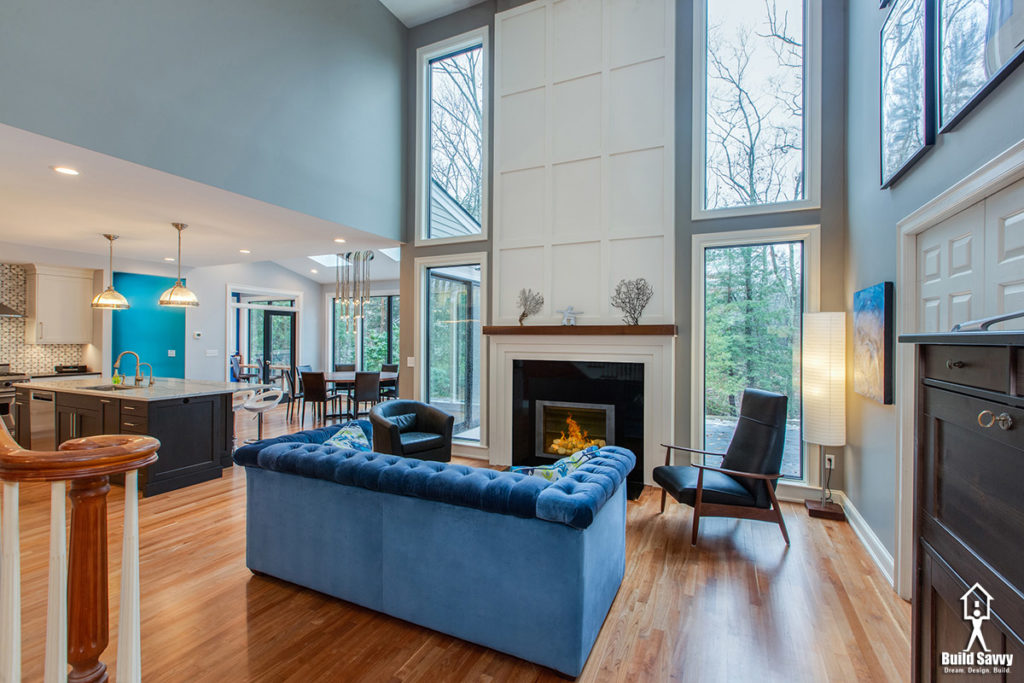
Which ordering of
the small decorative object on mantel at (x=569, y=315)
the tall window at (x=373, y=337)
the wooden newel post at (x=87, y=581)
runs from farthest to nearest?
the tall window at (x=373, y=337) → the small decorative object on mantel at (x=569, y=315) → the wooden newel post at (x=87, y=581)

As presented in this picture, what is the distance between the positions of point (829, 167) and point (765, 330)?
142cm

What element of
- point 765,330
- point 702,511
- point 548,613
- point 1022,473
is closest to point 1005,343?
point 1022,473

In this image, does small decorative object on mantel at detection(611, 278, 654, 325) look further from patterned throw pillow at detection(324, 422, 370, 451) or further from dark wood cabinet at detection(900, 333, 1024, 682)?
dark wood cabinet at detection(900, 333, 1024, 682)

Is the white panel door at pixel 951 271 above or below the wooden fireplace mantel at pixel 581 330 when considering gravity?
above

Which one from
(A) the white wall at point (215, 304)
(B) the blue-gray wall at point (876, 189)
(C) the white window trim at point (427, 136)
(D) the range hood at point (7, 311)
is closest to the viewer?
(B) the blue-gray wall at point (876, 189)

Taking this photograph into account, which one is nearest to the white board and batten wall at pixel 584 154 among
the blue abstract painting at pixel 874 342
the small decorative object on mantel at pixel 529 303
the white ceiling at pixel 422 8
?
the small decorative object on mantel at pixel 529 303

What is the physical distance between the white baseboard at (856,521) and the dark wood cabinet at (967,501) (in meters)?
1.81

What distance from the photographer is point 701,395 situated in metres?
4.35

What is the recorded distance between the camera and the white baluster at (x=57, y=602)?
1.01 metres

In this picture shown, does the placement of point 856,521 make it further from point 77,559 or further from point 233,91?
point 233,91

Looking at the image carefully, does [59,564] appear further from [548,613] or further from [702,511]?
[702,511]

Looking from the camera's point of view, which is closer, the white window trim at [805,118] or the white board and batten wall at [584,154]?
the white window trim at [805,118]

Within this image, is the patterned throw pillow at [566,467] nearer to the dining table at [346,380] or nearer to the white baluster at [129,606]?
the white baluster at [129,606]

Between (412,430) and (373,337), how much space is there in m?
6.08
